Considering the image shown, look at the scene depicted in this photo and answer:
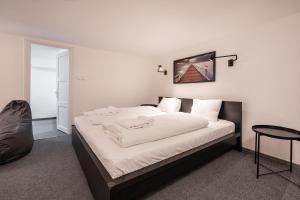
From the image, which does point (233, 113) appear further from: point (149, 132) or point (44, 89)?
point (44, 89)

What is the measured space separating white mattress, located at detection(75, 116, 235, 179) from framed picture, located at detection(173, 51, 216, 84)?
5.05 ft

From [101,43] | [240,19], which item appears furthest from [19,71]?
[240,19]

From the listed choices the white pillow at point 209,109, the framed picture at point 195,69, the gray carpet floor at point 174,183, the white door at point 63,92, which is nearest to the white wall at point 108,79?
the white door at point 63,92

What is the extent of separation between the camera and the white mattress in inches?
47.3

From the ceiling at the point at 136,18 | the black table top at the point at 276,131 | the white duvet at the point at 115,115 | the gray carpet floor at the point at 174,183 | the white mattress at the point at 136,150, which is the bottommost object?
the gray carpet floor at the point at 174,183

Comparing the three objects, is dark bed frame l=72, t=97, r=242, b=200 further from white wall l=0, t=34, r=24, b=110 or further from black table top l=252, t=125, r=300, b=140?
white wall l=0, t=34, r=24, b=110

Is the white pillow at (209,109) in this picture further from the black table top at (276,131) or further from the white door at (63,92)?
the white door at (63,92)

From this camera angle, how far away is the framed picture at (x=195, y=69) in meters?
3.05

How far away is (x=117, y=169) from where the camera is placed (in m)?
1.16

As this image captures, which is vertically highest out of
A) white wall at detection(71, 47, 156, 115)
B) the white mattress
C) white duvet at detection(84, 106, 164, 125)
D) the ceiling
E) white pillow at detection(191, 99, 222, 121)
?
the ceiling

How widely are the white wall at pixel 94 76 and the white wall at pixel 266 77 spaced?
90.9 inches

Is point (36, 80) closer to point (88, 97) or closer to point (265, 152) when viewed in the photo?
point (88, 97)

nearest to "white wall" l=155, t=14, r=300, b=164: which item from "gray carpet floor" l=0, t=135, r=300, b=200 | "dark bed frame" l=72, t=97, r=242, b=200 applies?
"gray carpet floor" l=0, t=135, r=300, b=200

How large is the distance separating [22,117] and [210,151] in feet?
10.7
